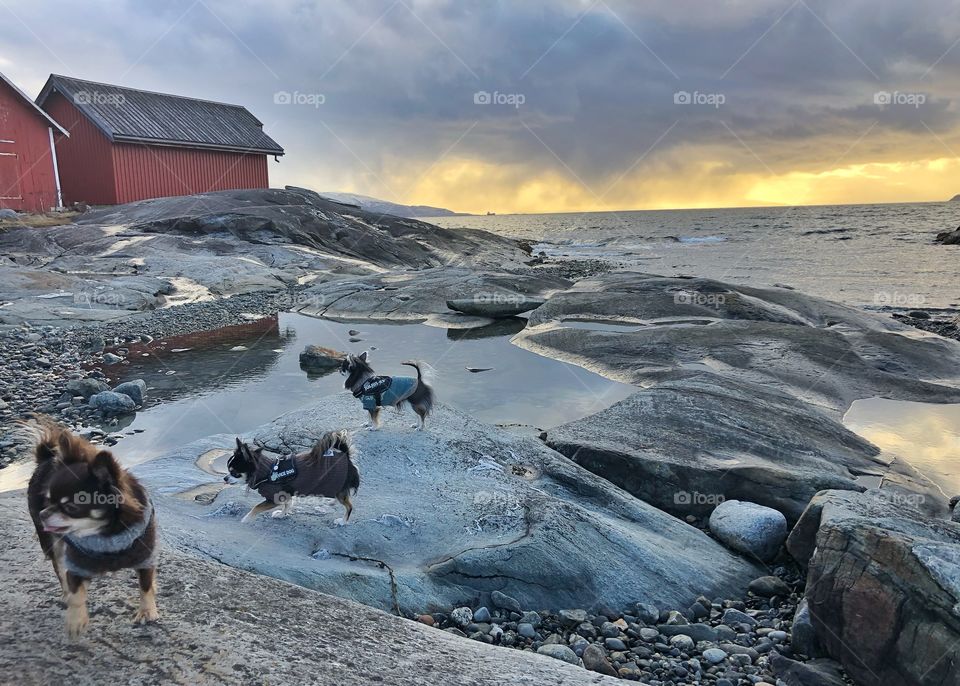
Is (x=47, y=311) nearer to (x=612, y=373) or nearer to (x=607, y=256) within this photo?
(x=612, y=373)

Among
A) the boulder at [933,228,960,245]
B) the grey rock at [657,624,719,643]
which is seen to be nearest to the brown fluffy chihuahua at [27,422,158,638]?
the grey rock at [657,624,719,643]

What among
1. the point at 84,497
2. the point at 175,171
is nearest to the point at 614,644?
the point at 84,497

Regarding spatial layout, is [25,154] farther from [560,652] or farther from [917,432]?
[917,432]

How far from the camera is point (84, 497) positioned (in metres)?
2.96

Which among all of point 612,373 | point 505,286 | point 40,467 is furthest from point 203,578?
point 505,286

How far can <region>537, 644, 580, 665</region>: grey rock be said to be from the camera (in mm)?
4627

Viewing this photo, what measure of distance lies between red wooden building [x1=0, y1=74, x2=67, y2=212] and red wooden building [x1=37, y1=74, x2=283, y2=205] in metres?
2.23

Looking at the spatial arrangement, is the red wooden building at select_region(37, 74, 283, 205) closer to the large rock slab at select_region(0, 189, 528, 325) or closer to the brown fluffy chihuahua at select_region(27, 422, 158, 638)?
the large rock slab at select_region(0, 189, 528, 325)

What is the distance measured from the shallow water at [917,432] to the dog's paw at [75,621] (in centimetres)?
984

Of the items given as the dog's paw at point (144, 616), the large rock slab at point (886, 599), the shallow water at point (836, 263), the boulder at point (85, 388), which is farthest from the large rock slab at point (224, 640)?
the shallow water at point (836, 263)

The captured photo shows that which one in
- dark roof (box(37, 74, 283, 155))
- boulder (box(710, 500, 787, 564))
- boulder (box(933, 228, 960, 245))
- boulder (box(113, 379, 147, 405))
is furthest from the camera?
boulder (box(933, 228, 960, 245))

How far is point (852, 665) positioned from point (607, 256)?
59.0 m

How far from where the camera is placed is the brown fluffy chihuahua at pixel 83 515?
2.94 m

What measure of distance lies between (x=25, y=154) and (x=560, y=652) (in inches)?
1609
